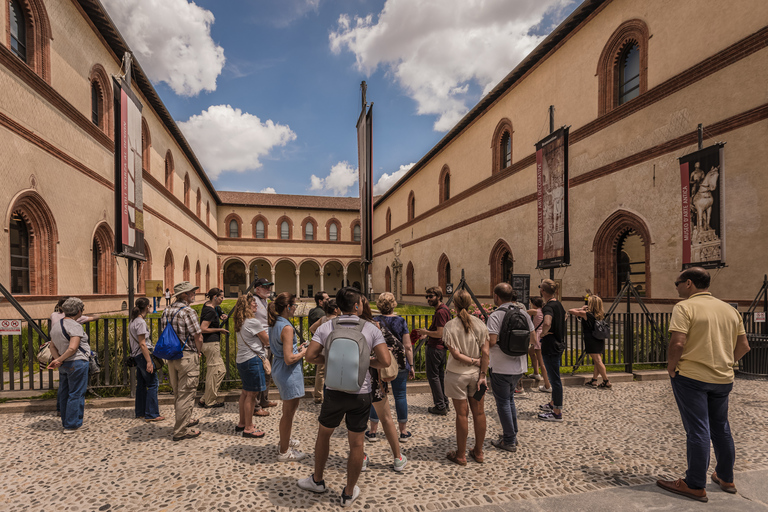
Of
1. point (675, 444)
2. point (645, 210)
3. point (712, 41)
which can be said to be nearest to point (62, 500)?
point (675, 444)

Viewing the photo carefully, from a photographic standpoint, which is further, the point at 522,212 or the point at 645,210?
the point at 522,212

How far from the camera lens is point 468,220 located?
70.2 ft

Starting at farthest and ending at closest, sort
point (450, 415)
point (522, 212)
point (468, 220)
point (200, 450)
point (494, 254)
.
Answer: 1. point (468, 220)
2. point (494, 254)
3. point (522, 212)
4. point (450, 415)
5. point (200, 450)

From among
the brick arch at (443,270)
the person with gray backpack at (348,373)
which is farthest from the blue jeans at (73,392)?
the brick arch at (443,270)

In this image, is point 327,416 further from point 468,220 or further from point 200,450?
point 468,220

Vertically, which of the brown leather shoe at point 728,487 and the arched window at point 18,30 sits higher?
the arched window at point 18,30

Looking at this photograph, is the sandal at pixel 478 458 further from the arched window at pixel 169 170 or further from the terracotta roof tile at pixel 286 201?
the terracotta roof tile at pixel 286 201

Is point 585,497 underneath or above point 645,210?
underneath

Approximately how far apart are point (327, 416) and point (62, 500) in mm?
2370

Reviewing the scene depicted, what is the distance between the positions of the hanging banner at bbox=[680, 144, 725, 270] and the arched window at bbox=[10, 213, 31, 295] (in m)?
17.2

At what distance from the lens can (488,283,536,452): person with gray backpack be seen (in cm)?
396

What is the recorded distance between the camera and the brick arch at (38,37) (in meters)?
9.81

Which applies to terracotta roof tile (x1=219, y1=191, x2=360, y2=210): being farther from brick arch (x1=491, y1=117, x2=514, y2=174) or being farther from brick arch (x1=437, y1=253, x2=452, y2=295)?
brick arch (x1=491, y1=117, x2=514, y2=174)

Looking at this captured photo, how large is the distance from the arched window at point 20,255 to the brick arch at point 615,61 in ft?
58.4
